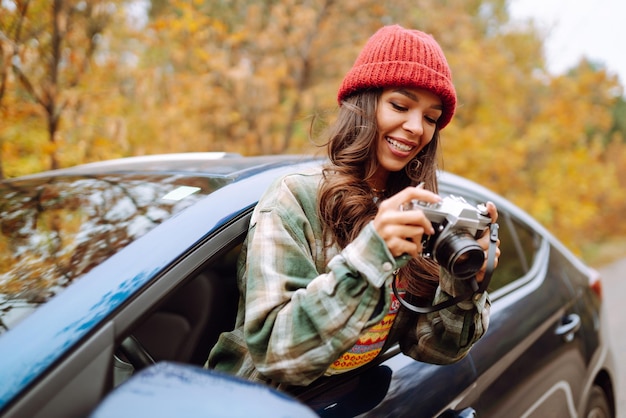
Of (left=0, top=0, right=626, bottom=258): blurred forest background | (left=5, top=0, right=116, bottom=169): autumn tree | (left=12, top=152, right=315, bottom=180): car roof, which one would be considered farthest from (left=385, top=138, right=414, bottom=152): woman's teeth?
(left=5, top=0, right=116, bottom=169): autumn tree

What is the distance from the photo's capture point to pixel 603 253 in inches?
451

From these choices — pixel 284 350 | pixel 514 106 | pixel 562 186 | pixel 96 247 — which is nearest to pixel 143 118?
pixel 96 247

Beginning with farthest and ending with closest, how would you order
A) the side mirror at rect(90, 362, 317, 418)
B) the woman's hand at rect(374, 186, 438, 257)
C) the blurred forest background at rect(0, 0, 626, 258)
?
1. the blurred forest background at rect(0, 0, 626, 258)
2. the woman's hand at rect(374, 186, 438, 257)
3. the side mirror at rect(90, 362, 317, 418)

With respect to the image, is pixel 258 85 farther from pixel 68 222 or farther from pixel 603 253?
pixel 603 253

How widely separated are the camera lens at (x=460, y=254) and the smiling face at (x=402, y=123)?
38 cm

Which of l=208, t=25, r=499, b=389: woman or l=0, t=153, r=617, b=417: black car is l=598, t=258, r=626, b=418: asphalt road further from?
l=208, t=25, r=499, b=389: woman

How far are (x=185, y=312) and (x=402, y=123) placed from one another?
3.99ft

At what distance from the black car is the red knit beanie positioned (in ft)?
1.28

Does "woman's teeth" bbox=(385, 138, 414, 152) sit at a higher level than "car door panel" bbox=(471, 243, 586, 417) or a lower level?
higher

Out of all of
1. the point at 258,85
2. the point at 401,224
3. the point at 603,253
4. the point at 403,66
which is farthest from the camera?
the point at 603,253

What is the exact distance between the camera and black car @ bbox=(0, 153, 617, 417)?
941mm

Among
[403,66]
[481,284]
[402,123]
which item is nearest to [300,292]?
[481,284]

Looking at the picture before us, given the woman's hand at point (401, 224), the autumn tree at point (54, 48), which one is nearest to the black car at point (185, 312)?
the woman's hand at point (401, 224)

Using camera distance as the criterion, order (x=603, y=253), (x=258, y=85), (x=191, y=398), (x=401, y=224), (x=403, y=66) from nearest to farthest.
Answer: (x=191, y=398)
(x=401, y=224)
(x=403, y=66)
(x=258, y=85)
(x=603, y=253)
